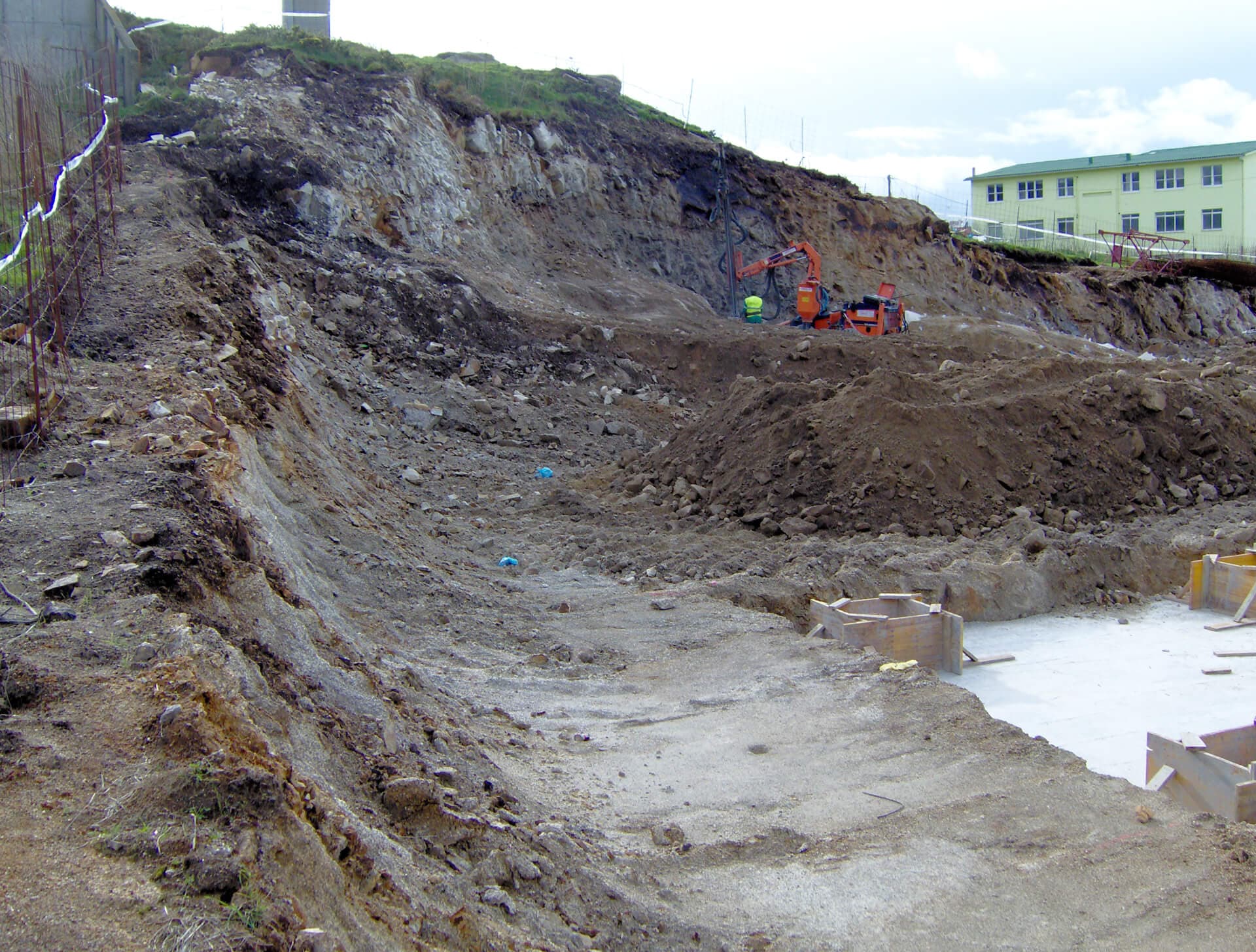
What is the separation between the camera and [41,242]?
26.2ft

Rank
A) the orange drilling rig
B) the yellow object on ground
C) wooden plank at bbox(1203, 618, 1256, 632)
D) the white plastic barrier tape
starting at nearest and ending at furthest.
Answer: the yellow object on ground < the white plastic barrier tape < wooden plank at bbox(1203, 618, 1256, 632) < the orange drilling rig

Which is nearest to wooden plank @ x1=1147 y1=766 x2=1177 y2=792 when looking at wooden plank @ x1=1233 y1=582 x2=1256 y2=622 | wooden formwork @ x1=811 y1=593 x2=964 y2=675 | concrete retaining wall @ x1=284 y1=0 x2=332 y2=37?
wooden formwork @ x1=811 y1=593 x2=964 y2=675

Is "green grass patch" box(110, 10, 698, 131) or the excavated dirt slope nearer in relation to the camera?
the excavated dirt slope

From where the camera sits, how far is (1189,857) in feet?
13.5

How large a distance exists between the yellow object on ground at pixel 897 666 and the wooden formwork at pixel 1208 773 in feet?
5.10

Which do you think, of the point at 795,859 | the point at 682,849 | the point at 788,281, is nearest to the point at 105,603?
the point at 682,849

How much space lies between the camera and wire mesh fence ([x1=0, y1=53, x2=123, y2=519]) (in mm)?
5992

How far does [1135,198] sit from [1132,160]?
6.28ft

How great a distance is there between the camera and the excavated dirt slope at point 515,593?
9.53 ft

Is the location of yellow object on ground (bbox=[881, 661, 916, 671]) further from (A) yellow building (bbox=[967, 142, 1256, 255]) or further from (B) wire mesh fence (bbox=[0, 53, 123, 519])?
(A) yellow building (bbox=[967, 142, 1256, 255])

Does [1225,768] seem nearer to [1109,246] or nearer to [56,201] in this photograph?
[56,201]

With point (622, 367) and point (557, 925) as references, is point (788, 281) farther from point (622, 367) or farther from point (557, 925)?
point (557, 925)

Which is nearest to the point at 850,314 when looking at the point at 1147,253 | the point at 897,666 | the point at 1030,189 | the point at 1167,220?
the point at 897,666

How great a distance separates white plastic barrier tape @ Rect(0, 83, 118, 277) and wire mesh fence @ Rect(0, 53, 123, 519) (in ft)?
0.08
